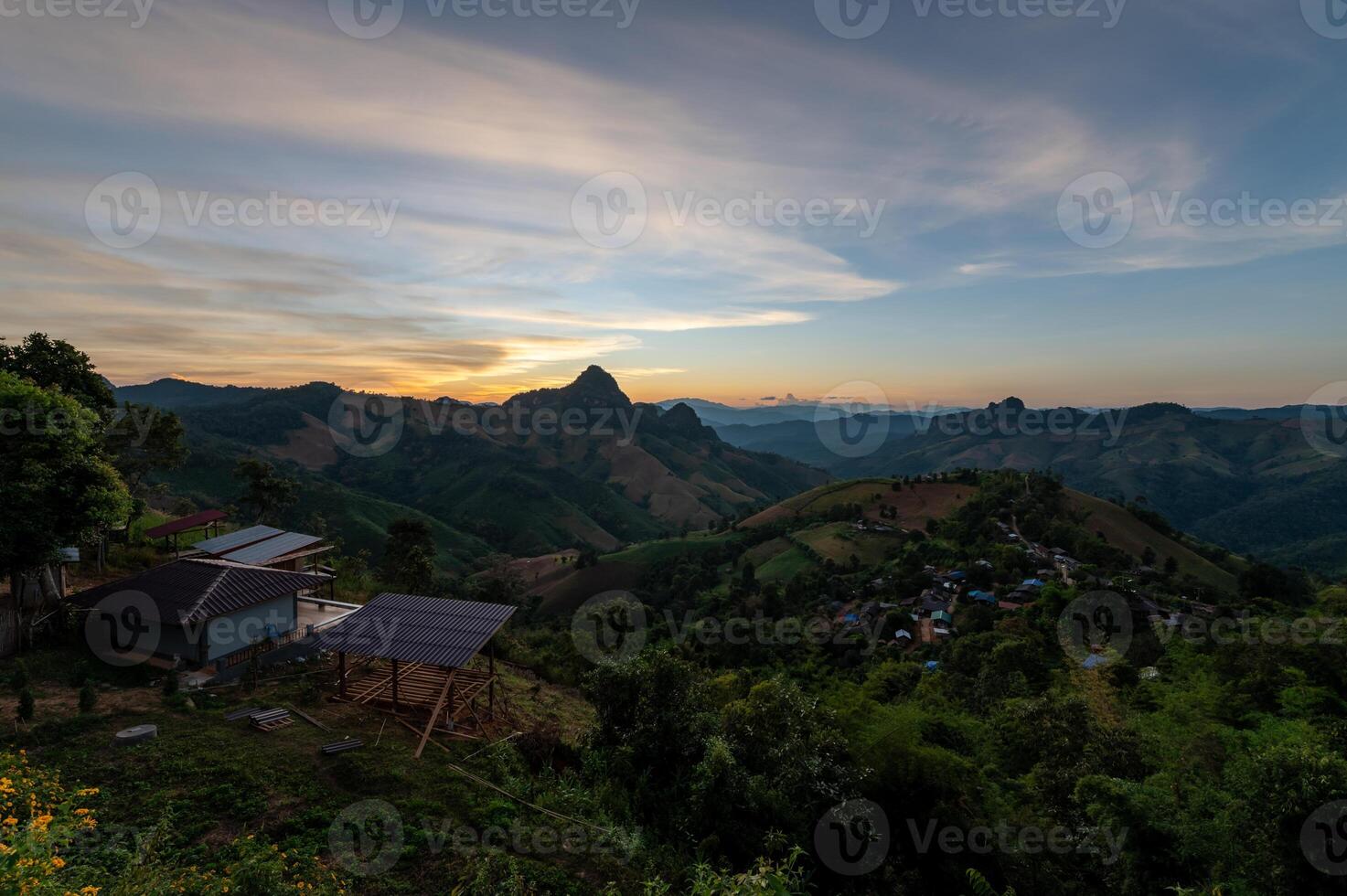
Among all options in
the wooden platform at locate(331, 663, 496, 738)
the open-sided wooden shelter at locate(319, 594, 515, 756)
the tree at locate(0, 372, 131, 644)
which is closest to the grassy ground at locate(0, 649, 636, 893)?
the wooden platform at locate(331, 663, 496, 738)

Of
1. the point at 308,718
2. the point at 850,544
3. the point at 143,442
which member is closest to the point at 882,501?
the point at 850,544

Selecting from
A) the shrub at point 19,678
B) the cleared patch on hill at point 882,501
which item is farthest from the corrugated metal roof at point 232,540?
the cleared patch on hill at point 882,501

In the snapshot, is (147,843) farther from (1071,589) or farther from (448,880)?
(1071,589)

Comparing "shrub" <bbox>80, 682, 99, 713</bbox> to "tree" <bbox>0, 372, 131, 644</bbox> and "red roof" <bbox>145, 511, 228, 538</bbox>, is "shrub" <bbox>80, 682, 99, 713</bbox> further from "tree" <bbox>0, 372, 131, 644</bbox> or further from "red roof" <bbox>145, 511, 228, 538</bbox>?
"red roof" <bbox>145, 511, 228, 538</bbox>

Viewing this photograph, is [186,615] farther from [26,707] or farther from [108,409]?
[108,409]

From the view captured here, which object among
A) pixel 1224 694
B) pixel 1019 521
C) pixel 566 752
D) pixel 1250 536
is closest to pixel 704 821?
pixel 566 752

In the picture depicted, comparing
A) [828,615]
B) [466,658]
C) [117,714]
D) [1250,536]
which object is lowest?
[1250,536]

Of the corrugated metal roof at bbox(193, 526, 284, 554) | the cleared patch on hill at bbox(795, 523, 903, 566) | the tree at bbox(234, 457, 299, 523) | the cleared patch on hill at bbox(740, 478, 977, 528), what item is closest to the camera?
the corrugated metal roof at bbox(193, 526, 284, 554)
